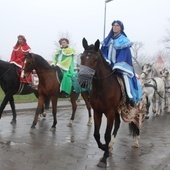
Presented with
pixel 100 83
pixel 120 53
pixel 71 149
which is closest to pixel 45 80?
pixel 71 149

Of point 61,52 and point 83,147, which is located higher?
point 61,52

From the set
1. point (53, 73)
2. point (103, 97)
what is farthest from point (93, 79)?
point (53, 73)

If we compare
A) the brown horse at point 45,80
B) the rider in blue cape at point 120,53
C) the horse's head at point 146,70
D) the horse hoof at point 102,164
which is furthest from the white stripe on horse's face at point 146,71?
the horse hoof at point 102,164

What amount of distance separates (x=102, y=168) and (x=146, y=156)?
136 cm

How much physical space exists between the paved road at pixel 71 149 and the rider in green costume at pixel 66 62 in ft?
4.44

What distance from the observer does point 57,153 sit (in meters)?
6.51

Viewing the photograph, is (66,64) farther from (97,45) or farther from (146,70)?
(97,45)

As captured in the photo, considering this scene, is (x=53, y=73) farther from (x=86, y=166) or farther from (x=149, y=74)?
(x=149, y=74)

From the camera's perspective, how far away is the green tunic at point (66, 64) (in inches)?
361

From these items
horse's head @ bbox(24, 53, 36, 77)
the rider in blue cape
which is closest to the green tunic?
horse's head @ bbox(24, 53, 36, 77)

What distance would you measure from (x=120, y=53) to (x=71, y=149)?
2420mm

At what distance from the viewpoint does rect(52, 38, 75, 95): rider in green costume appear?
9201mm

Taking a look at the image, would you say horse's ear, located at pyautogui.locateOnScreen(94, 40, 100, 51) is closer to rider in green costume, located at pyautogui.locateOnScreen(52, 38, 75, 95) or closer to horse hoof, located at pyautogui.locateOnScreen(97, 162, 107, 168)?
horse hoof, located at pyautogui.locateOnScreen(97, 162, 107, 168)

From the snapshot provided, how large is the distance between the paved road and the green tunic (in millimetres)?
1320
